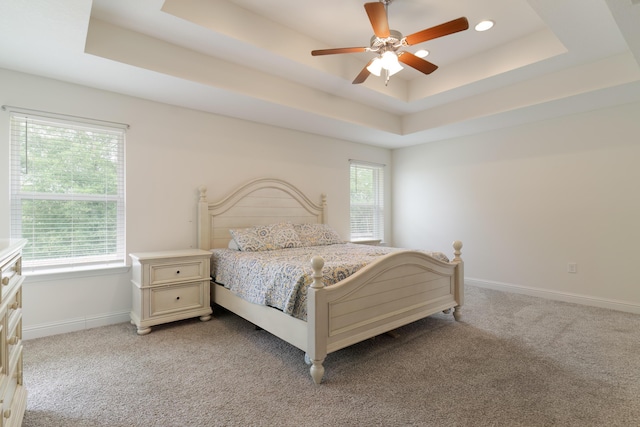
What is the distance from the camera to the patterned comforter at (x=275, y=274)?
2166 mm

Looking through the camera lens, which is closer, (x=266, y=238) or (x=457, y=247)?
(x=457, y=247)

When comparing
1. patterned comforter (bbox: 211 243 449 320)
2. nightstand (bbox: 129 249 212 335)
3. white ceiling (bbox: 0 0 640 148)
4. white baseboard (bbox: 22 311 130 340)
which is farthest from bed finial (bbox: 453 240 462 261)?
white baseboard (bbox: 22 311 130 340)

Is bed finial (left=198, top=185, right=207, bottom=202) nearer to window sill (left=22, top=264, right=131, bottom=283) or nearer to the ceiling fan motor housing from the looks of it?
window sill (left=22, top=264, right=131, bottom=283)

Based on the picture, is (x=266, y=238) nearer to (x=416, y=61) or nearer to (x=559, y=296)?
(x=416, y=61)

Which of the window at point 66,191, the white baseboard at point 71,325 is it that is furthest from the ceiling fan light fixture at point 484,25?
the white baseboard at point 71,325

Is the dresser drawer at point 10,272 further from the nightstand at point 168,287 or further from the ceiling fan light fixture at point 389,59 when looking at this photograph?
the ceiling fan light fixture at point 389,59

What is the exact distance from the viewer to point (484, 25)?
9.23ft

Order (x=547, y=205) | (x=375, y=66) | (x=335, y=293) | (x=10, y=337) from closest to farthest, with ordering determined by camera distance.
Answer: (x=10, y=337) → (x=335, y=293) → (x=375, y=66) → (x=547, y=205)

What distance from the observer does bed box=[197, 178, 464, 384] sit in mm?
2037

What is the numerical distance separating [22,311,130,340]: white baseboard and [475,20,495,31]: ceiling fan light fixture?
430cm

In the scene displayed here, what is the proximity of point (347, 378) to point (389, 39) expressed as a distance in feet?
7.97

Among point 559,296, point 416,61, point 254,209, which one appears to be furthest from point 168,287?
point 559,296

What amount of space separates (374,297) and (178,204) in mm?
2361

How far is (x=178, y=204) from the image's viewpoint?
3.45m
